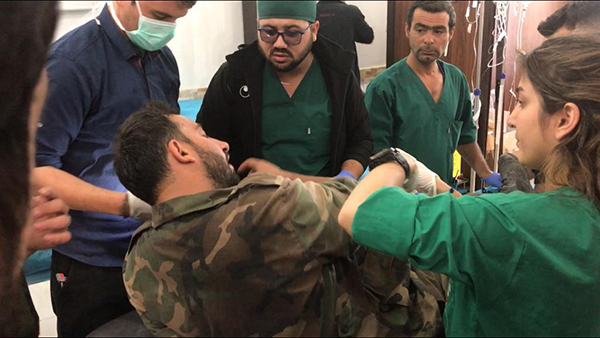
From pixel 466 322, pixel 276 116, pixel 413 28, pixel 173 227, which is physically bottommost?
pixel 466 322

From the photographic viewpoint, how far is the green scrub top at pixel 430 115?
3.55 feet

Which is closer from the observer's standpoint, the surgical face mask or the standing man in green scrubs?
the standing man in green scrubs

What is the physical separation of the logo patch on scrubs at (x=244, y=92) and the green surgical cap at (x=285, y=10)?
0.19m

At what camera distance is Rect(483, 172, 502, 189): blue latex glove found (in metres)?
1.05

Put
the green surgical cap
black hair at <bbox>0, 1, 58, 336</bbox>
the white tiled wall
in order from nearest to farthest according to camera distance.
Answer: black hair at <bbox>0, 1, 58, 336</bbox> → the green surgical cap → the white tiled wall

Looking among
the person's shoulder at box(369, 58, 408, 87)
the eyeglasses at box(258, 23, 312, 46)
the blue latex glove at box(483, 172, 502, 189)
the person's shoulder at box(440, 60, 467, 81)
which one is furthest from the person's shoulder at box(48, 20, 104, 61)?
the blue latex glove at box(483, 172, 502, 189)

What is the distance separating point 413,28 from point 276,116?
0.43 meters

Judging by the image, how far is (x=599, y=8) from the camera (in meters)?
1.27

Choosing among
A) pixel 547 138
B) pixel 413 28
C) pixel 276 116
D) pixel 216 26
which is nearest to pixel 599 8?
pixel 413 28

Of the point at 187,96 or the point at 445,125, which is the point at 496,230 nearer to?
the point at 445,125

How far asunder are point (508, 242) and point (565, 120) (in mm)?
210

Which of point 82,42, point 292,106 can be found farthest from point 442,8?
point 82,42

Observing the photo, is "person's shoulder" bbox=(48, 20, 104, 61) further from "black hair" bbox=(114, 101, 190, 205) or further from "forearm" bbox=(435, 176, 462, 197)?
"forearm" bbox=(435, 176, 462, 197)

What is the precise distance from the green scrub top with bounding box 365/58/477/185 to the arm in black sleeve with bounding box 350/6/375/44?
0.57 feet
